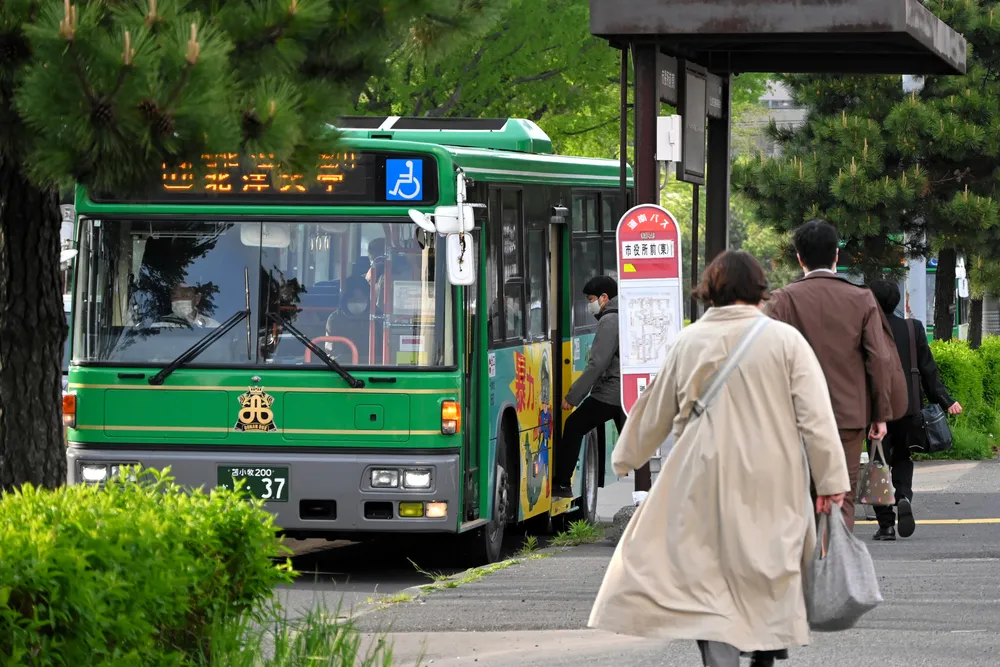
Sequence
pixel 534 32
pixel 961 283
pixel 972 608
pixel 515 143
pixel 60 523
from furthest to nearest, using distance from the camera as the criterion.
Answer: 1. pixel 961 283
2. pixel 534 32
3. pixel 515 143
4. pixel 972 608
5. pixel 60 523

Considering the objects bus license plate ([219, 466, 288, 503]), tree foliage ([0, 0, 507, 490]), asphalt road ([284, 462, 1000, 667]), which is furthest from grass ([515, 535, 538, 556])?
tree foliage ([0, 0, 507, 490])

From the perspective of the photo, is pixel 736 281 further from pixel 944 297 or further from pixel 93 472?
pixel 944 297

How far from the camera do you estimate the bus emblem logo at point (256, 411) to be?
11164 mm

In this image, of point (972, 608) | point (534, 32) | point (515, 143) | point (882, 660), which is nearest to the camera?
point (882, 660)

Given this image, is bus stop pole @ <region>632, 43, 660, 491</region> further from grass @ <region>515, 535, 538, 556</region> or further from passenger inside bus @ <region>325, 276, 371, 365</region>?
passenger inside bus @ <region>325, 276, 371, 365</region>

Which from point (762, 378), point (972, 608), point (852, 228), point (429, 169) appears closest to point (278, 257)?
point (429, 169)

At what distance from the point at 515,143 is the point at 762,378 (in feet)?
24.4

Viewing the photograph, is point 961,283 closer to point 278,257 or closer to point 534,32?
point 534,32

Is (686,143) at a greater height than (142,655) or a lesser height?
greater

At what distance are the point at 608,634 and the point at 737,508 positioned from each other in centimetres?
246

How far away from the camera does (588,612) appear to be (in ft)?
29.5

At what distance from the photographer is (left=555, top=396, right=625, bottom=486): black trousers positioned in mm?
13203

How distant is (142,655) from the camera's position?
5676mm

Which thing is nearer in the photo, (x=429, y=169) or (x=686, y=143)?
(x=429, y=169)
